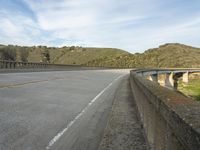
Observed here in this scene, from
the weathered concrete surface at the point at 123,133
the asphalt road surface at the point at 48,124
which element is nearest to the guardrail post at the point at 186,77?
the asphalt road surface at the point at 48,124

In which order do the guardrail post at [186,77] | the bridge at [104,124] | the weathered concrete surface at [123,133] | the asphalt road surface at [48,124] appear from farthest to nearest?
the guardrail post at [186,77], the asphalt road surface at [48,124], the weathered concrete surface at [123,133], the bridge at [104,124]

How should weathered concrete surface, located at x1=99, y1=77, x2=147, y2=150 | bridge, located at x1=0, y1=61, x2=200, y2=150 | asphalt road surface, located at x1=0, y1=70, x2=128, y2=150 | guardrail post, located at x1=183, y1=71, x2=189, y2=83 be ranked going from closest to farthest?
bridge, located at x1=0, y1=61, x2=200, y2=150 < weathered concrete surface, located at x1=99, y1=77, x2=147, y2=150 < asphalt road surface, located at x1=0, y1=70, x2=128, y2=150 < guardrail post, located at x1=183, y1=71, x2=189, y2=83

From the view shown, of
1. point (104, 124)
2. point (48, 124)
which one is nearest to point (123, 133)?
point (104, 124)

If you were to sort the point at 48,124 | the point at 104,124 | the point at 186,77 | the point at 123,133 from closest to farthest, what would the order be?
the point at 123,133 < the point at 48,124 < the point at 104,124 < the point at 186,77

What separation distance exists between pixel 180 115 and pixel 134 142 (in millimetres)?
3691

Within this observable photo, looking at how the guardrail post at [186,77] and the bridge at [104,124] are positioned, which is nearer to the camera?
the bridge at [104,124]

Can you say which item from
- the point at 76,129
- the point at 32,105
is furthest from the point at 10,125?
the point at 32,105

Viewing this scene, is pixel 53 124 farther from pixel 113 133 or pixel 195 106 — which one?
pixel 195 106

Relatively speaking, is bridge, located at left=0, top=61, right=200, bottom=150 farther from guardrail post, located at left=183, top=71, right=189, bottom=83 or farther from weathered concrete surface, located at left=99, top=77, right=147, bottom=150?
guardrail post, located at left=183, top=71, right=189, bottom=83

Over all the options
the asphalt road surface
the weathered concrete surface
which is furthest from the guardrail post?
the weathered concrete surface

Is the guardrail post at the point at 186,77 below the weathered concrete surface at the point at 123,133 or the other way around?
below

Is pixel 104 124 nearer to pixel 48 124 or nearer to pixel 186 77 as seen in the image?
pixel 48 124

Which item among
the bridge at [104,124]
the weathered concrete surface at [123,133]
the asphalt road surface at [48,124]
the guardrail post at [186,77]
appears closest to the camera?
the bridge at [104,124]

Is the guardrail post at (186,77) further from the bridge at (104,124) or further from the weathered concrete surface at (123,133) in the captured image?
the weathered concrete surface at (123,133)
